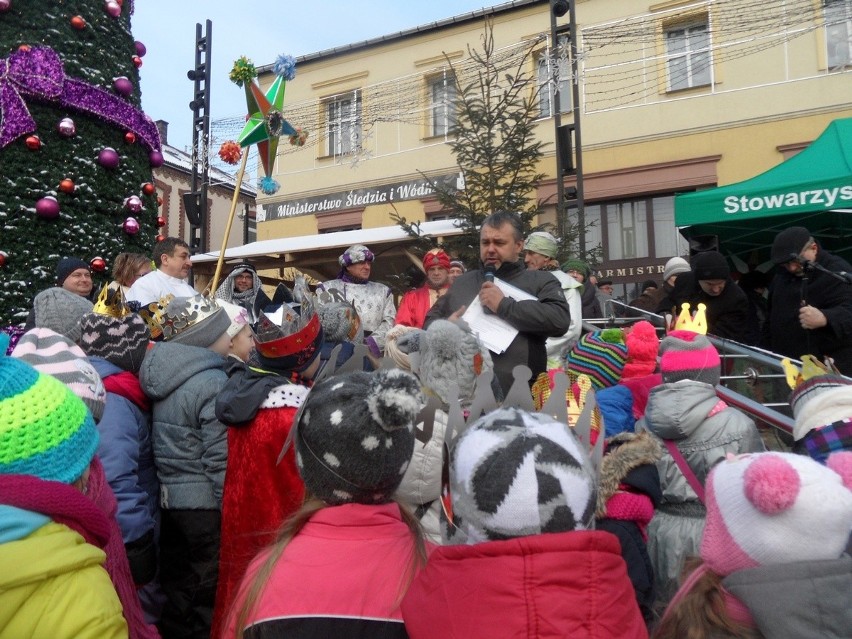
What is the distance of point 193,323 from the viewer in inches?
131

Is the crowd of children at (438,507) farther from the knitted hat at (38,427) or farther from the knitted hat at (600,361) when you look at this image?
the knitted hat at (600,361)

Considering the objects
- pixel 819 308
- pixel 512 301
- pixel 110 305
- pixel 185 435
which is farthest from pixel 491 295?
pixel 819 308

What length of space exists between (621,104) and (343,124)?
753 centimetres

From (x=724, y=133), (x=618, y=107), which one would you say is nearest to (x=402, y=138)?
(x=618, y=107)

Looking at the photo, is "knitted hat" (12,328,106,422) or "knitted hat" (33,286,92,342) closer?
"knitted hat" (12,328,106,422)

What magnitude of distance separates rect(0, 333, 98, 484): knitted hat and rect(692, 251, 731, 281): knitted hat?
4.32 metres

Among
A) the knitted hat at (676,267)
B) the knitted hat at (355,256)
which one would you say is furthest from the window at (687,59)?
the knitted hat at (355,256)

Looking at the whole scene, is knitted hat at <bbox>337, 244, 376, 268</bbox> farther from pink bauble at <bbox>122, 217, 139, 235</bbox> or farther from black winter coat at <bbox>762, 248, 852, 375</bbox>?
black winter coat at <bbox>762, 248, 852, 375</bbox>

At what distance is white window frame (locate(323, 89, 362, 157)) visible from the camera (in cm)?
1808

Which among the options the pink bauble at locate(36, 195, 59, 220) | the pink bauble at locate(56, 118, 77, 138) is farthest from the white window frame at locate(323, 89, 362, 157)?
the pink bauble at locate(36, 195, 59, 220)

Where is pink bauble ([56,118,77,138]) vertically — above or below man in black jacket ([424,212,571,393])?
above

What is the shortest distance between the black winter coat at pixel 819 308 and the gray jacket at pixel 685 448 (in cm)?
224

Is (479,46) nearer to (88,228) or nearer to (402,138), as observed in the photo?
(402,138)

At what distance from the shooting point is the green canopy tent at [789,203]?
6305mm
